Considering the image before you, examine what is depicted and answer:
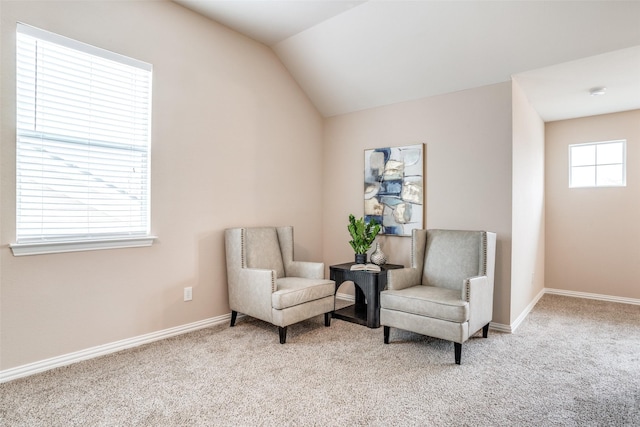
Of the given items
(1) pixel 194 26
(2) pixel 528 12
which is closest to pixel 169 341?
(1) pixel 194 26

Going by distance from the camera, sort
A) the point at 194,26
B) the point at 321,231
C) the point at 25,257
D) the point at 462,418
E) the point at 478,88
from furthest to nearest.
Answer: the point at 321,231 < the point at 478,88 < the point at 194,26 < the point at 25,257 < the point at 462,418

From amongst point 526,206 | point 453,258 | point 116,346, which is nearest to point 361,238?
point 453,258

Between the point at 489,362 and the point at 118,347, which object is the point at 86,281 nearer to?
the point at 118,347

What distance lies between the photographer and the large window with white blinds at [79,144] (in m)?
2.31

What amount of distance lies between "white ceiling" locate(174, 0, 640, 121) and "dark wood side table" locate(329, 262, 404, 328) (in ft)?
6.46

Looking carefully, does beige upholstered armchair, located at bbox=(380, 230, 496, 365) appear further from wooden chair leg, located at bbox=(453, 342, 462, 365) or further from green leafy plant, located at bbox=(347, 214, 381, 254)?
green leafy plant, located at bbox=(347, 214, 381, 254)

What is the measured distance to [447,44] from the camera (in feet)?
10.3

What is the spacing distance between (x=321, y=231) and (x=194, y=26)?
2652 millimetres

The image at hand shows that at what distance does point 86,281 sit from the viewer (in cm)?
254

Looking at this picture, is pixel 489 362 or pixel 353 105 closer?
pixel 489 362

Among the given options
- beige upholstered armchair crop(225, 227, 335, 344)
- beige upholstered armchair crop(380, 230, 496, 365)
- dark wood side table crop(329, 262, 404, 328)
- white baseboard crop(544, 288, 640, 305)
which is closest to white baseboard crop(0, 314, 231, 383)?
beige upholstered armchair crop(225, 227, 335, 344)

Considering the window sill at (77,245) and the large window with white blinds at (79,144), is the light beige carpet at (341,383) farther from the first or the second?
the large window with white blinds at (79,144)

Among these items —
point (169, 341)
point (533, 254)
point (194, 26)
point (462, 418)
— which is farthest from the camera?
point (533, 254)

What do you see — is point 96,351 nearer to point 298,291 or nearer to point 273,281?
point 273,281
